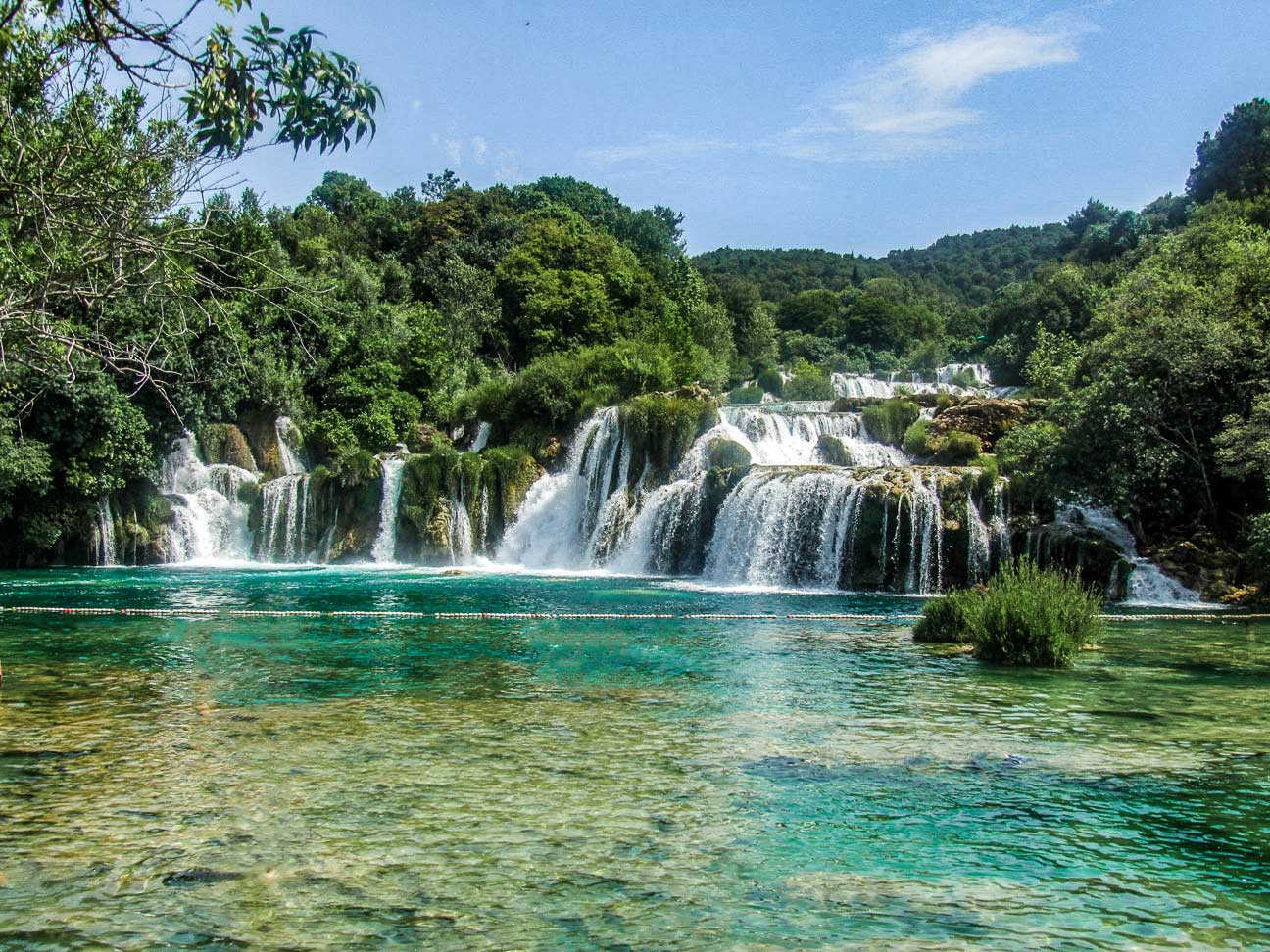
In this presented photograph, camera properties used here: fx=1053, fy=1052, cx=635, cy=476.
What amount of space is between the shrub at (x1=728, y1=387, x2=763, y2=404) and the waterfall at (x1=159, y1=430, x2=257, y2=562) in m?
25.6

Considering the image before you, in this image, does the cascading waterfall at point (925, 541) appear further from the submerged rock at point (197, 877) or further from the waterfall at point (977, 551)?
the submerged rock at point (197, 877)

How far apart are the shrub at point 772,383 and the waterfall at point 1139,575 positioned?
32.3 meters

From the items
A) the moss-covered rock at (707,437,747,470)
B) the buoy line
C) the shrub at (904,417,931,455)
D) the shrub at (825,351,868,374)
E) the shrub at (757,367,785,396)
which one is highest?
the shrub at (825,351,868,374)

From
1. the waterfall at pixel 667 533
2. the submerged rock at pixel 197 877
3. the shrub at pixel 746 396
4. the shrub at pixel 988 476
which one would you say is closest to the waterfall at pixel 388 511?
the waterfall at pixel 667 533

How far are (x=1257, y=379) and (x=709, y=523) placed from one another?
41.2 feet

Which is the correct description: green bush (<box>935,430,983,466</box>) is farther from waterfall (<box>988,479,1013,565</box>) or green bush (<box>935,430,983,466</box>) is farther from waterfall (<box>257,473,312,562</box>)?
waterfall (<box>257,473,312,562</box>)

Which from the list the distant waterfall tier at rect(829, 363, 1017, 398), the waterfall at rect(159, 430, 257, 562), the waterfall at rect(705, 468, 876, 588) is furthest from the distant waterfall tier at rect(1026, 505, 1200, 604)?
the distant waterfall tier at rect(829, 363, 1017, 398)

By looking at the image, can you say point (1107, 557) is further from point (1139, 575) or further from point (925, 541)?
point (925, 541)

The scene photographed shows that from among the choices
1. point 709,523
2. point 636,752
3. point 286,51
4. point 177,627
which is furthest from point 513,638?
point 709,523

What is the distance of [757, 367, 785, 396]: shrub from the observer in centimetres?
5541

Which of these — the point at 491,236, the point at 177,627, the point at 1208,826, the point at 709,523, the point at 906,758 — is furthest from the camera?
the point at 491,236

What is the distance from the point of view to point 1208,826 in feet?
21.2

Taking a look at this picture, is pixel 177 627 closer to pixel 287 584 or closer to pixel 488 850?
pixel 287 584

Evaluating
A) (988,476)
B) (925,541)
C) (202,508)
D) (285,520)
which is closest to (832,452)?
(988,476)
